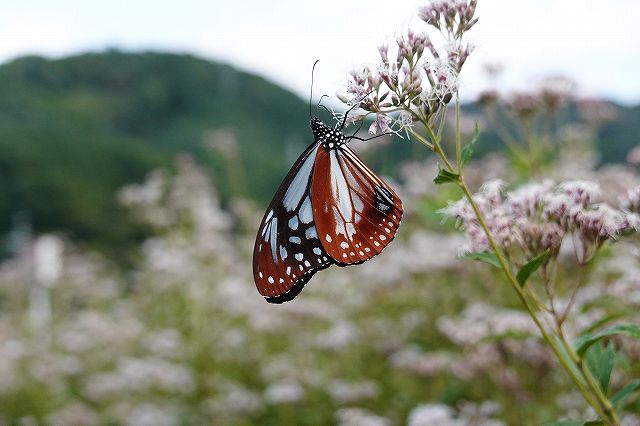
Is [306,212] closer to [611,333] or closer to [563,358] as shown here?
[563,358]

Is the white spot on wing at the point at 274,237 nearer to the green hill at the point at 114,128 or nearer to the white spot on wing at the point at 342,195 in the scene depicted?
the white spot on wing at the point at 342,195

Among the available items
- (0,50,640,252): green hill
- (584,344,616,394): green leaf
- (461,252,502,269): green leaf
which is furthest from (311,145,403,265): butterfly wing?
(0,50,640,252): green hill

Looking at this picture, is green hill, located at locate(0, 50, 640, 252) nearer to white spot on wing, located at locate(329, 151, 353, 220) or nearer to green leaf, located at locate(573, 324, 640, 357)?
white spot on wing, located at locate(329, 151, 353, 220)

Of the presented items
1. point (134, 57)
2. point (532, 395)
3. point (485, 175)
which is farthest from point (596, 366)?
point (134, 57)

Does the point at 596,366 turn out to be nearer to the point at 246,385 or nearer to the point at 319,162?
the point at 319,162

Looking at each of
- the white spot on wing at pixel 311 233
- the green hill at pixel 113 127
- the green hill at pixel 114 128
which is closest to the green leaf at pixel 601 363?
the white spot on wing at pixel 311 233

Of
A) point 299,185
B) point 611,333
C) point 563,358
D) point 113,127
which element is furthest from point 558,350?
point 113,127
